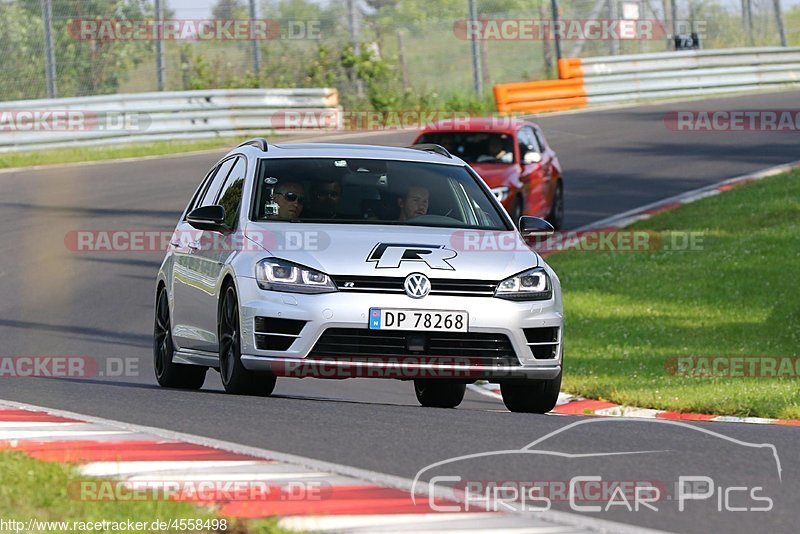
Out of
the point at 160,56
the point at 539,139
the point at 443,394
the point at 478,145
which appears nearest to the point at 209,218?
the point at 443,394

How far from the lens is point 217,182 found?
11266mm

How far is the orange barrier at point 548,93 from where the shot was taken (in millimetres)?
34781

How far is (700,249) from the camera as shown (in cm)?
1948

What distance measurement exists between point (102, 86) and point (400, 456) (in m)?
24.8

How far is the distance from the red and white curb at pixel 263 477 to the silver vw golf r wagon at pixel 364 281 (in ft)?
5.13

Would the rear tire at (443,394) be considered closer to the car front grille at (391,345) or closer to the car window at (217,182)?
the car window at (217,182)

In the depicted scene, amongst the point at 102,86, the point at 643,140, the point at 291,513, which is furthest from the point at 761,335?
the point at 102,86

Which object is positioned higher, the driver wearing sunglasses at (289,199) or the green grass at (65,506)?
the driver wearing sunglasses at (289,199)

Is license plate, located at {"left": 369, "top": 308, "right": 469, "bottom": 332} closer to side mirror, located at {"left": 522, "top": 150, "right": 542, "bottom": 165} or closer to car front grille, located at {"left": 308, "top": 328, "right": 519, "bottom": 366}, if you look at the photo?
car front grille, located at {"left": 308, "top": 328, "right": 519, "bottom": 366}

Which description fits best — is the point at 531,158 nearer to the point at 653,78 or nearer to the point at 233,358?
the point at 233,358

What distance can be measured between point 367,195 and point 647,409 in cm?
302

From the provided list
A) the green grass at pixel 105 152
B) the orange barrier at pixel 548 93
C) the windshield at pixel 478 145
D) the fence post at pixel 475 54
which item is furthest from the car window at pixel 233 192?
the fence post at pixel 475 54

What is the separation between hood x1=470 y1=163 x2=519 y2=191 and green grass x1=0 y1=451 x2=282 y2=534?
13.2m

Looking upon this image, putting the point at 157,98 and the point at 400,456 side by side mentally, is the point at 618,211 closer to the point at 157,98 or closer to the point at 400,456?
the point at 157,98
